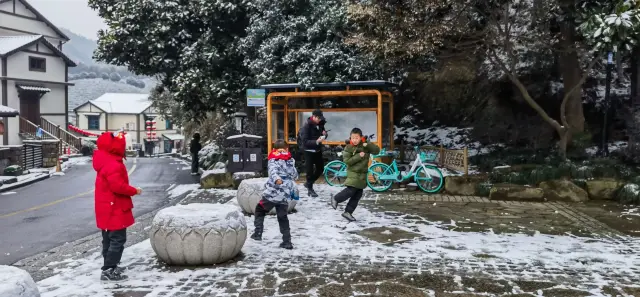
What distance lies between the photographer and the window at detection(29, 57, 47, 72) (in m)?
32.0

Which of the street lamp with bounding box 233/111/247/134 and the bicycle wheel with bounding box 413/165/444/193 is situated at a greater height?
the street lamp with bounding box 233/111/247/134

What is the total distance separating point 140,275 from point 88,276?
0.57 meters

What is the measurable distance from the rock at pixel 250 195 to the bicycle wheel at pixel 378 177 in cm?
341

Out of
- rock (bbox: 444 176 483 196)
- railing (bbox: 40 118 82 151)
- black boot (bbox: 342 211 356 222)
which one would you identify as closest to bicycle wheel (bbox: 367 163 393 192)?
rock (bbox: 444 176 483 196)

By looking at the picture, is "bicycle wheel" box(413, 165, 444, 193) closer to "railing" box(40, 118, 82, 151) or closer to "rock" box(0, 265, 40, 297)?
"rock" box(0, 265, 40, 297)

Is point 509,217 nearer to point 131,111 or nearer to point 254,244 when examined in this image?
point 254,244

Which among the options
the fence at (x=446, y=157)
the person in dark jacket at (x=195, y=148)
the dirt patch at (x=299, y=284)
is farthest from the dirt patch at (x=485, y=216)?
the person in dark jacket at (x=195, y=148)

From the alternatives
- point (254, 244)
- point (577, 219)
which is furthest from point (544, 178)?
point (254, 244)

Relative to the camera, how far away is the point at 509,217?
9266 mm

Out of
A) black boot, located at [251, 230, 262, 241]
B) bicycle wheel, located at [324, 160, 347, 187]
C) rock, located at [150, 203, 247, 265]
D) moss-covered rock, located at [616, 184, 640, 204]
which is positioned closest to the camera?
rock, located at [150, 203, 247, 265]

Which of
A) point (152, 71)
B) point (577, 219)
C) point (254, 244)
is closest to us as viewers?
point (254, 244)

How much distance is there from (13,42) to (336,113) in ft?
84.0

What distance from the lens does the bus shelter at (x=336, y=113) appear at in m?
13.7

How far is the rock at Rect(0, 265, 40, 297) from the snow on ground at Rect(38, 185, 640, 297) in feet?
3.59
